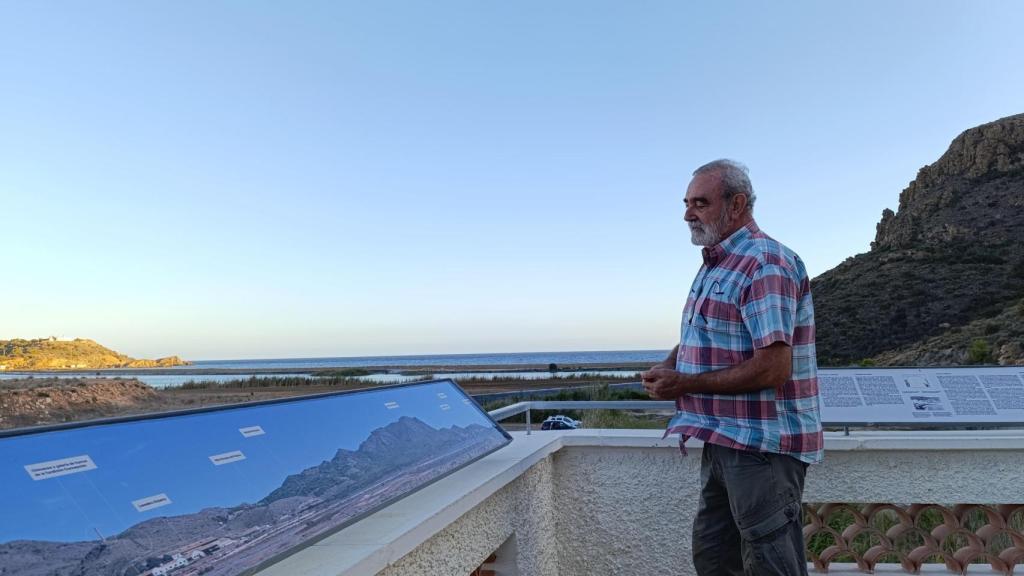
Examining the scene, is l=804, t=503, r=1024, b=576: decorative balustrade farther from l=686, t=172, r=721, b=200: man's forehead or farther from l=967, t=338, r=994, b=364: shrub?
l=967, t=338, r=994, b=364: shrub

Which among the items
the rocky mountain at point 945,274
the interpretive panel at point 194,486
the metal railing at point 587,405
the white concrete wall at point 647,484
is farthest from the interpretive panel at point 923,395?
the rocky mountain at point 945,274

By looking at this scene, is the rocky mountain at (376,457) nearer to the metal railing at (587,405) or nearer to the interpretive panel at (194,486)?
the interpretive panel at (194,486)

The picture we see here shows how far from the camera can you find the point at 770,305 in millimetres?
1795

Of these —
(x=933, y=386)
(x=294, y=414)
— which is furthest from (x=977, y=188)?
(x=294, y=414)

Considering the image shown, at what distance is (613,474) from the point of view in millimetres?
3105

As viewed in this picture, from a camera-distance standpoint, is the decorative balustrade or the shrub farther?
the shrub

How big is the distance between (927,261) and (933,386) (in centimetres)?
3595

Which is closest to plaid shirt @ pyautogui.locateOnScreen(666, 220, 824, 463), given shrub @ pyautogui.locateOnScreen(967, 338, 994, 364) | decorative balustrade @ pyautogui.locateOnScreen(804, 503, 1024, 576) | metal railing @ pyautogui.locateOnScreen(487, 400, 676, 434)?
metal railing @ pyautogui.locateOnScreen(487, 400, 676, 434)

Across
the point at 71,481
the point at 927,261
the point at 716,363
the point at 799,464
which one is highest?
the point at 927,261

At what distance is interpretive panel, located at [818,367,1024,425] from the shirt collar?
1.41m

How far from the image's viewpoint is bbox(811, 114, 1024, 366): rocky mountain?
24688mm

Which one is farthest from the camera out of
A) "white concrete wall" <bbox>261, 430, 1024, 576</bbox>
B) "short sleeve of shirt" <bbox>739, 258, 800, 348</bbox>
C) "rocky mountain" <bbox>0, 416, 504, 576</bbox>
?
"white concrete wall" <bbox>261, 430, 1024, 576</bbox>

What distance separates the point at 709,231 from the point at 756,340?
409mm

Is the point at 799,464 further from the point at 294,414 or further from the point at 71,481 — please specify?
the point at 71,481
